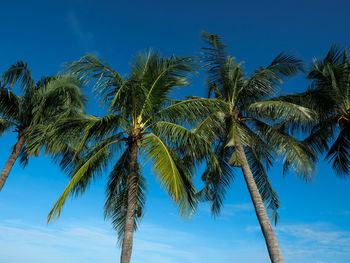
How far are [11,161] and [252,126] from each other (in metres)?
11.1

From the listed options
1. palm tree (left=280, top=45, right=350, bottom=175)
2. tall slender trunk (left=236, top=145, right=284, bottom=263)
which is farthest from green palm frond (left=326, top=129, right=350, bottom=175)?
tall slender trunk (left=236, top=145, right=284, bottom=263)

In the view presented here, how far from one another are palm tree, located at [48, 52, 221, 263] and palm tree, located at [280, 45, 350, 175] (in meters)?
5.45

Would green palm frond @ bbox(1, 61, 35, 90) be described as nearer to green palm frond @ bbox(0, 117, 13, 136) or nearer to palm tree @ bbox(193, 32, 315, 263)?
green palm frond @ bbox(0, 117, 13, 136)

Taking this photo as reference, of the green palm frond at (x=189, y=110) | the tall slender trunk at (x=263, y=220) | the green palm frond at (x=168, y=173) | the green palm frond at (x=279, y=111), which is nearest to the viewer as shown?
the green palm frond at (x=168, y=173)

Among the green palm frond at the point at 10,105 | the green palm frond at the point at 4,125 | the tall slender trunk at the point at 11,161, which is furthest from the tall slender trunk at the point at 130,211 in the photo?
the green palm frond at the point at 4,125

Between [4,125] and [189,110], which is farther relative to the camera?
[4,125]

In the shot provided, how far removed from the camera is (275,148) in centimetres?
1124

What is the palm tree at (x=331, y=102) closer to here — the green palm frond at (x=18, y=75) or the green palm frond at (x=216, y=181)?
the green palm frond at (x=216, y=181)

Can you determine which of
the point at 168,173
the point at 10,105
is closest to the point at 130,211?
the point at 168,173

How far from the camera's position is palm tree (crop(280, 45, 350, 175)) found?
12.1 metres

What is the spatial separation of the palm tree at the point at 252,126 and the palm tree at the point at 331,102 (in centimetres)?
127

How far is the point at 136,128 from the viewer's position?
9.48 meters

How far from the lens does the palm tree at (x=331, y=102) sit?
1212 cm

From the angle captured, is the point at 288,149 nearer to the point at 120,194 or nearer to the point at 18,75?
the point at 120,194
